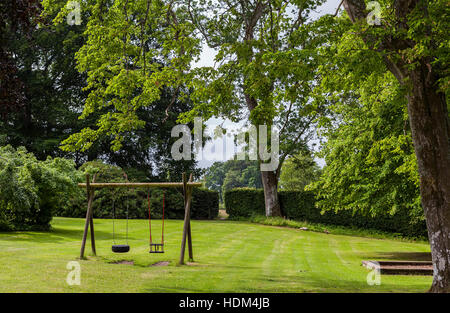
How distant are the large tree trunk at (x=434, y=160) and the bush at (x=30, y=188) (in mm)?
13490

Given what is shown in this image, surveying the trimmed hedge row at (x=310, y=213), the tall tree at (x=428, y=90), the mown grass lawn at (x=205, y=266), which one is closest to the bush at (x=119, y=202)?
the trimmed hedge row at (x=310, y=213)

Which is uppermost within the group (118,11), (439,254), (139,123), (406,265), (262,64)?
(118,11)

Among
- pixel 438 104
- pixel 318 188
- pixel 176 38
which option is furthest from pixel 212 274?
pixel 318 188

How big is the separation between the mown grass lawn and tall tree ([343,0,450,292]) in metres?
1.39

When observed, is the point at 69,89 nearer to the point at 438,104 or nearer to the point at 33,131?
the point at 33,131

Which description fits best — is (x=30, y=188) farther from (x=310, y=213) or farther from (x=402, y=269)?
(x=310, y=213)

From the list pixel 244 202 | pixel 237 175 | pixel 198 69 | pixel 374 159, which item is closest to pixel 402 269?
pixel 374 159

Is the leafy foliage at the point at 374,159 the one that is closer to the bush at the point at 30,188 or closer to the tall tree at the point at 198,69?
the tall tree at the point at 198,69

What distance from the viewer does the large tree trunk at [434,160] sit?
26.3ft

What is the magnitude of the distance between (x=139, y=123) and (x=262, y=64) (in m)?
4.32

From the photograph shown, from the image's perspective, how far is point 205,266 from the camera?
11906 millimetres

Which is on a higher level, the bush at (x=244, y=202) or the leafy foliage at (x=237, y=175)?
the leafy foliage at (x=237, y=175)

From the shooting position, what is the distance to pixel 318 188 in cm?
1889

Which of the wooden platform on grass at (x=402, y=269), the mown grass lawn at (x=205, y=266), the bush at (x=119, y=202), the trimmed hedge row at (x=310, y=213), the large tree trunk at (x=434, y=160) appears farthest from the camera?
the bush at (x=119, y=202)
